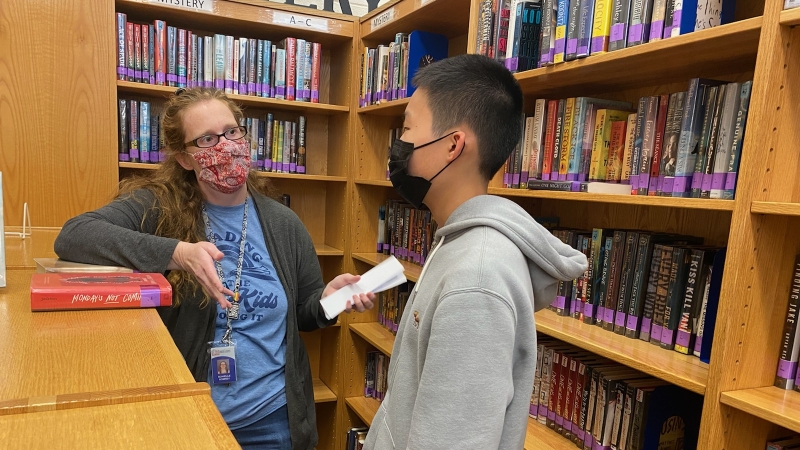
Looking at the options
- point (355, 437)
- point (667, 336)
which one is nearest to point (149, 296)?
point (667, 336)

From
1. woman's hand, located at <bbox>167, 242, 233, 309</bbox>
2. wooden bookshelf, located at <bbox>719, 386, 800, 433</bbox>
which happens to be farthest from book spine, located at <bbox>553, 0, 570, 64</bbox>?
woman's hand, located at <bbox>167, 242, 233, 309</bbox>

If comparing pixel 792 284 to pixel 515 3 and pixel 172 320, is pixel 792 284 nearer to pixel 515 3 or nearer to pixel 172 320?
pixel 515 3

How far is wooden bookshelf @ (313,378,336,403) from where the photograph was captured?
281 cm

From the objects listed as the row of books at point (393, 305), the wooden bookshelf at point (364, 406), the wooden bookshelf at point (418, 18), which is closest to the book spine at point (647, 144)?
the wooden bookshelf at point (418, 18)

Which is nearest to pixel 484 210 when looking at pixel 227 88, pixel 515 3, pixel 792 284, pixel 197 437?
pixel 197 437

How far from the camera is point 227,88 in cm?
253

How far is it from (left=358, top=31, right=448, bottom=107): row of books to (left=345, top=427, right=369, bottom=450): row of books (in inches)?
63.2

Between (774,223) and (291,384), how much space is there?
1259 millimetres

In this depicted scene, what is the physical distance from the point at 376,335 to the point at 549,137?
1386 millimetres

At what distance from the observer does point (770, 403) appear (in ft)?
3.36

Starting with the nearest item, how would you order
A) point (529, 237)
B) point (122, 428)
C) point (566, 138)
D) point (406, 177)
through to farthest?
point (122, 428) < point (529, 237) < point (406, 177) < point (566, 138)

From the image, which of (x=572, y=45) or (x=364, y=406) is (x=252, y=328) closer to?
(x=572, y=45)

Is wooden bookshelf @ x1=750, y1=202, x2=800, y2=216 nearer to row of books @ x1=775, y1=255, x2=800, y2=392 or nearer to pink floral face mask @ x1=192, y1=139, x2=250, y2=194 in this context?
row of books @ x1=775, y1=255, x2=800, y2=392

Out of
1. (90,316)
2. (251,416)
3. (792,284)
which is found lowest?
(251,416)
